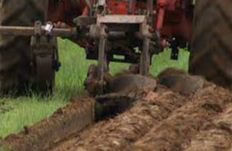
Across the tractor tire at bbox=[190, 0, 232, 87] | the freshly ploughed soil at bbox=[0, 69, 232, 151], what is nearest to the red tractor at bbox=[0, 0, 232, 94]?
the tractor tire at bbox=[190, 0, 232, 87]

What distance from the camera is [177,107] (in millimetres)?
5992

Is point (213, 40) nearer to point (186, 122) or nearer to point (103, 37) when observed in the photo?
point (103, 37)

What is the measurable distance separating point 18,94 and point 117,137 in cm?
269

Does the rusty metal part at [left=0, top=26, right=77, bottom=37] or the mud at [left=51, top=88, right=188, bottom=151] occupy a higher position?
the rusty metal part at [left=0, top=26, right=77, bottom=37]

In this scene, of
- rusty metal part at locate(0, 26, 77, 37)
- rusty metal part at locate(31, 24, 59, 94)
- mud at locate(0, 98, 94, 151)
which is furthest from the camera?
rusty metal part at locate(31, 24, 59, 94)

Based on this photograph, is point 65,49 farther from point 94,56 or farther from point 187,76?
point 187,76

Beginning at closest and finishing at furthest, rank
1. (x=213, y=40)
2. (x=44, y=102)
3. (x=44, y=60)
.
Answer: (x=44, y=102) < (x=44, y=60) < (x=213, y=40)

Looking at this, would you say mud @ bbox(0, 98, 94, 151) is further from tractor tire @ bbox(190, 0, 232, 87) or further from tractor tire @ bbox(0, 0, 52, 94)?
tractor tire @ bbox(190, 0, 232, 87)

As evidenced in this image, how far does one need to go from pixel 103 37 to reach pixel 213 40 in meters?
1.17

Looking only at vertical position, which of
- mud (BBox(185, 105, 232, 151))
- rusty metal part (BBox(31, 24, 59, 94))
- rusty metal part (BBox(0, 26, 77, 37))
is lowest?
mud (BBox(185, 105, 232, 151))

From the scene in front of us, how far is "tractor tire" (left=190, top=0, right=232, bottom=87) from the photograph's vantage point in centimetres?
684

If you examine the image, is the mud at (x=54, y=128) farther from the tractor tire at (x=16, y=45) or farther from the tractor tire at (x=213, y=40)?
the tractor tire at (x=213, y=40)

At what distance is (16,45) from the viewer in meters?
7.21

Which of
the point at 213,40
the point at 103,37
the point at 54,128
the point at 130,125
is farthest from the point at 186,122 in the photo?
the point at 213,40
